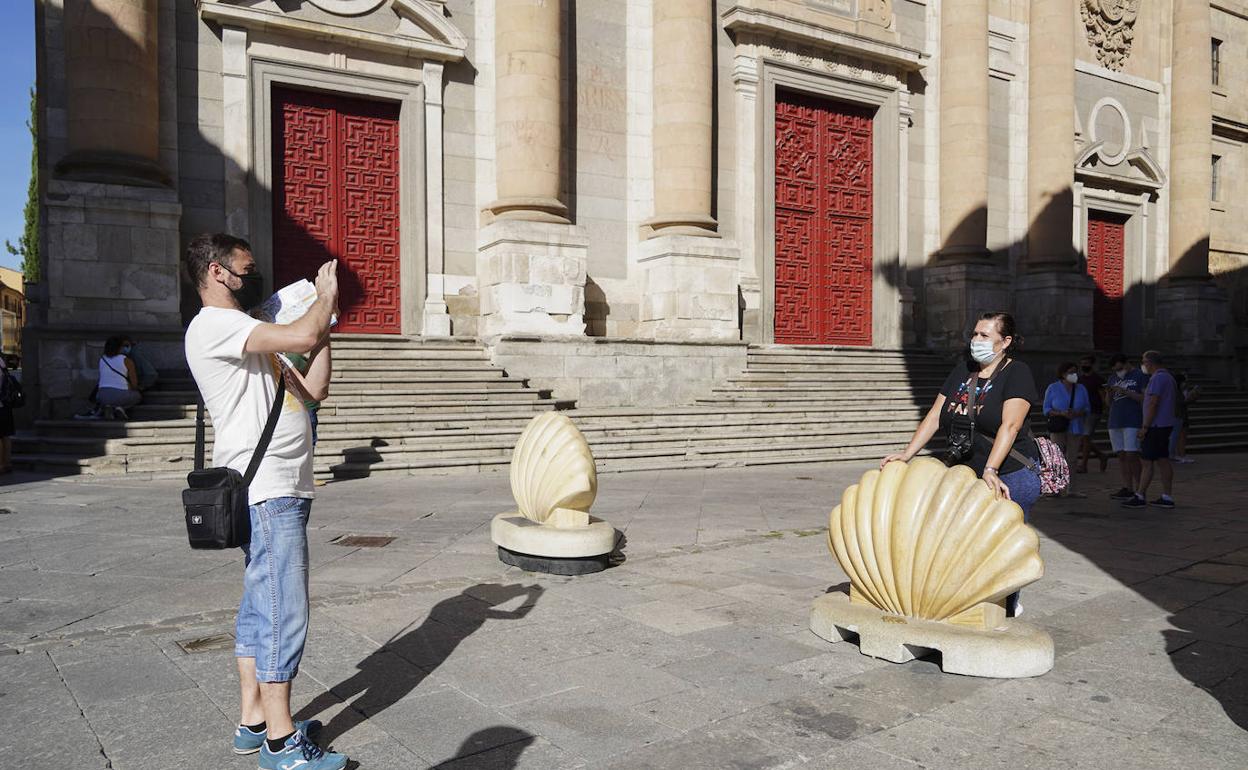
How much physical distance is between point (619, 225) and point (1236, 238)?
1995 cm

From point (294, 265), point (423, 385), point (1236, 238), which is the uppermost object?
point (1236, 238)

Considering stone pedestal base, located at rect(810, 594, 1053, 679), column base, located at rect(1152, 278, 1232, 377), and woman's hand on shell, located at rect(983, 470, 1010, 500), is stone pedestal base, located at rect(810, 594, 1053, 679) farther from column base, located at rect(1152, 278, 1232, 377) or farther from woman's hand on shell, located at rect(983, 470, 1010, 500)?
column base, located at rect(1152, 278, 1232, 377)

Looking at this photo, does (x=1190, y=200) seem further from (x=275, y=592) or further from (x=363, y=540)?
(x=275, y=592)

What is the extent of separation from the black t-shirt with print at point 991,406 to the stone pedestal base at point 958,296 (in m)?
14.7

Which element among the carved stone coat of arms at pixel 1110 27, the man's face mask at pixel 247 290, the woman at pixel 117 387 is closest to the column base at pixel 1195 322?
the carved stone coat of arms at pixel 1110 27

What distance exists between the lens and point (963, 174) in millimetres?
19625

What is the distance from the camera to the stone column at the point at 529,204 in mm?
13875

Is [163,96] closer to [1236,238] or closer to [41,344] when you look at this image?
[41,344]

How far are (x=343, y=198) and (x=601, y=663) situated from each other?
40.4 feet

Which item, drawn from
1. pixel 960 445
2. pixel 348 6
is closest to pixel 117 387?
pixel 348 6

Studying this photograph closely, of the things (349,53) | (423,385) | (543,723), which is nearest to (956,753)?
(543,723)

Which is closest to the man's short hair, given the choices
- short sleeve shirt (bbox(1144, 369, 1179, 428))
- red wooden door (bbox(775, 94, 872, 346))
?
short sleeve shirt (bbox(1144, 369, 1179, 428))

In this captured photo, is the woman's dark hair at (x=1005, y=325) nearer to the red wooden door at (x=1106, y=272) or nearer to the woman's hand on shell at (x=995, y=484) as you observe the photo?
the woman's hand on shell at (x=995, y=484)

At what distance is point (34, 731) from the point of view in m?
3.28
